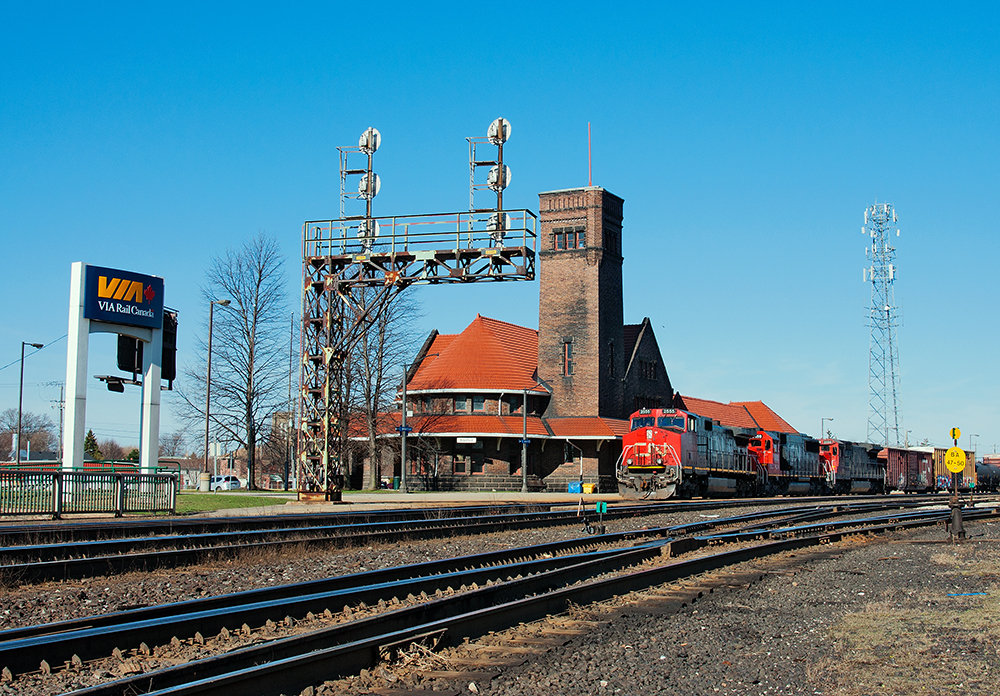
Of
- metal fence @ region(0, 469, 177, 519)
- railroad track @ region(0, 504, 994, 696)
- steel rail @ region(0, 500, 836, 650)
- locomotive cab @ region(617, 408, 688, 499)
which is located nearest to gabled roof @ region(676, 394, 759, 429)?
locomotive cab @ region(617, 408, 688, 499)

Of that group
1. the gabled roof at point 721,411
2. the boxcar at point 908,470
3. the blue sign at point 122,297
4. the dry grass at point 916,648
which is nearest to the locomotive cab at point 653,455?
the blue sign at point 122,297

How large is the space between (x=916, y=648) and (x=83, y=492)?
789 inches

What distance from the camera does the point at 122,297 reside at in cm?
2666

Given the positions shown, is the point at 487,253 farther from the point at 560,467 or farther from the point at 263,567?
the point at 560,467

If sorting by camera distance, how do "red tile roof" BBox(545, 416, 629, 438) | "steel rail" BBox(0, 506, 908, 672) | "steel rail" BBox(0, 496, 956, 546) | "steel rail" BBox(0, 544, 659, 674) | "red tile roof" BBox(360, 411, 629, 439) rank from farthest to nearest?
"red tile roof" BBox(545, 416, 629, 438) → "red tile roof" BBox(360, 411, 629, 439) → "steel rail" BBox(0, 496, 956, 546) → "steel rail" BBox(0, 506, 908, 672) → "steel rail" BBox(0, 544, 659, 674)

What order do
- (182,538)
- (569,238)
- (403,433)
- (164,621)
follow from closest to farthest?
(164,621)
(182,538)
(403,433)
(569,238)

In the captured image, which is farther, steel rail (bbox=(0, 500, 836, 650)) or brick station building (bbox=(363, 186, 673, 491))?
brick station building (bbox=(363, 186, 673, 491))

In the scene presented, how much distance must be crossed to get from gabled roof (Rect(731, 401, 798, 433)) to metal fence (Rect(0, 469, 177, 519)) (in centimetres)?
7567

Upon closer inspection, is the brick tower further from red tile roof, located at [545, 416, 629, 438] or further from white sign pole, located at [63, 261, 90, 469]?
white sign pole, located at [63, 261, 90, 469]

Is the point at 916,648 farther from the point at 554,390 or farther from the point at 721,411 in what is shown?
the point at 721,411

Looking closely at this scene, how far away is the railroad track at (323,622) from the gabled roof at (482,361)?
4200cm

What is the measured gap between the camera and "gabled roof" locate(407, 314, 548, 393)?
185 ft

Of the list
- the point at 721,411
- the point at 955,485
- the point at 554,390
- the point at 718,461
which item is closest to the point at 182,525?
the point at 955,485

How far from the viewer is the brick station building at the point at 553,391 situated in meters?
53.9
